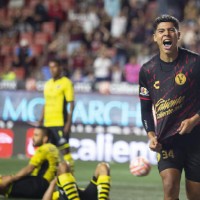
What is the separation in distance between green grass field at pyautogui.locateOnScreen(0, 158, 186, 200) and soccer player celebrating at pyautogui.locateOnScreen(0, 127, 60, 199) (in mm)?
974

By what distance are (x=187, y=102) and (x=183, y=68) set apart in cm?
29

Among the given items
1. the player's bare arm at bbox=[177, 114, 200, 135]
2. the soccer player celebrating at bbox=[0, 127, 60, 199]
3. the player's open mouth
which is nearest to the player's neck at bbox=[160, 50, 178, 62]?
the player's open mouth

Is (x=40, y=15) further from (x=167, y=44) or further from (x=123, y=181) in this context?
(x=167, y=44)

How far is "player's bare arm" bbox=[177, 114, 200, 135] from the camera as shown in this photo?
6.37 m

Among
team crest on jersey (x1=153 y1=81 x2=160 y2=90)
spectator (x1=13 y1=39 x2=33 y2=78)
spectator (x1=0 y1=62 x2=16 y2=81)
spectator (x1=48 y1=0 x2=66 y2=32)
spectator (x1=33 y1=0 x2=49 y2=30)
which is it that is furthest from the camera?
spectator (x1=33 y1=0 x2=49 y2=30)

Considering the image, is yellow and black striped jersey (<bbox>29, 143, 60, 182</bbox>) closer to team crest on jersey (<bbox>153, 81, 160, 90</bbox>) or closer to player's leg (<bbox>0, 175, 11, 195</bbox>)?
player's leg (<bbox>0, 175, 11, 195</bbox>)

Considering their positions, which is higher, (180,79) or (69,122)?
(180,79)

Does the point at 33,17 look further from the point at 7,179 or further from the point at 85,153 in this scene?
the point at 7,179

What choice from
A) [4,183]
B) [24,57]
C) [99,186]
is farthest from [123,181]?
[24,57]

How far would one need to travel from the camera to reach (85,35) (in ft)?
71.4

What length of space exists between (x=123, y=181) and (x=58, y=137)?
4.93 ft

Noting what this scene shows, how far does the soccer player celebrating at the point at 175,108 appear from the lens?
6.49 meters

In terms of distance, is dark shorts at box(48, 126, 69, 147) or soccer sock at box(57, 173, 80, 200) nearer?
soccer sock at box(57, 173, 80, 200)

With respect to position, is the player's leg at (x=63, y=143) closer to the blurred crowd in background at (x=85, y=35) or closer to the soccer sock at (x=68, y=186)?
the soccer sock at (x=68, y=186)
